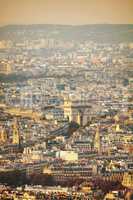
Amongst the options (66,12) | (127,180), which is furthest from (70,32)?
(127,180)

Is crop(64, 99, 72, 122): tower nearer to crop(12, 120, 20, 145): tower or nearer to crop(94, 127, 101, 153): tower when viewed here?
crop(94, 127, 101, 153): tower

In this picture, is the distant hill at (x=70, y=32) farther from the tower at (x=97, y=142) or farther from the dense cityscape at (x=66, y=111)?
the tower at (x=97, y=142)

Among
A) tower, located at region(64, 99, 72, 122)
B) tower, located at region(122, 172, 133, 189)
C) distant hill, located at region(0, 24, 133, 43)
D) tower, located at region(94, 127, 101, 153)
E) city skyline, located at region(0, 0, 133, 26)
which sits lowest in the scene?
tower, located at region(122, 172, 133, 189)

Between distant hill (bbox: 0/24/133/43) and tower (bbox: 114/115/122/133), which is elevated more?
distant hill (bbox: 0/24/133/43)

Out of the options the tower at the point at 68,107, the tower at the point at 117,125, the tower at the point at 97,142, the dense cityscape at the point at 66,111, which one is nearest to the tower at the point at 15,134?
the dense cityscape at the point at 66,111

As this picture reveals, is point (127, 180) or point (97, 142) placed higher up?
point (97, 142)

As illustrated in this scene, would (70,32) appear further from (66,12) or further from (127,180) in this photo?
(127,180)

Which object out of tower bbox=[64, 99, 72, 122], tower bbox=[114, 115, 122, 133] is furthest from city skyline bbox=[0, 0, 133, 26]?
tower bbox=[114, 115, 122, 133]
